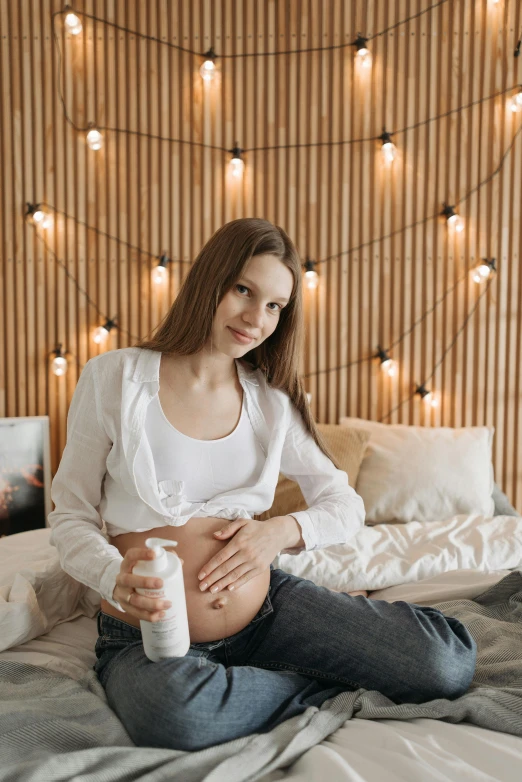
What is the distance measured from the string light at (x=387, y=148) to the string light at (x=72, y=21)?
156cm

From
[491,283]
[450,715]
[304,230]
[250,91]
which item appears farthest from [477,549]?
[250,91]

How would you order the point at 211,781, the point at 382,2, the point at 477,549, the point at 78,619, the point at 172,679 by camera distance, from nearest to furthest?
the point at 211,781 → the point at 172,679 → the point at 78,619 → the point at 477,549 → the point at 382,2

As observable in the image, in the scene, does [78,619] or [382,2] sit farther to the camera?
[382,2]

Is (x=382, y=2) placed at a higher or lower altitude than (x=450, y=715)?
higher

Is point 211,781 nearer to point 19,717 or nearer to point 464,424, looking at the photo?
point 19,717

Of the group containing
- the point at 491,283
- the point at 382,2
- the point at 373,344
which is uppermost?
the point at 382,2

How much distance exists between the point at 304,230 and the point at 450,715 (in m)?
2.37

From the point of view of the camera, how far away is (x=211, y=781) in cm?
97

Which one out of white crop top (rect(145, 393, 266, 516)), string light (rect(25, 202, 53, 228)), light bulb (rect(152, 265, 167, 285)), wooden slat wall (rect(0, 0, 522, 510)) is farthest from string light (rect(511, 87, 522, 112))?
white crop top (rect(145, 393, 266, 516))

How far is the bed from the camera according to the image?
3.28ft

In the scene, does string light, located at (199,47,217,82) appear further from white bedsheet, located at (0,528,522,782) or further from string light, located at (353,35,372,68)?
white bedsheet, located at (0,528,522,782)

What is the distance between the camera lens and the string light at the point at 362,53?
2912 mm

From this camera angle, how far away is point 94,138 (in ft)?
9.55

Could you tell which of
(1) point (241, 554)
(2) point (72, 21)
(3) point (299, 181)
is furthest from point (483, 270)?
(2) point (72, 21)
